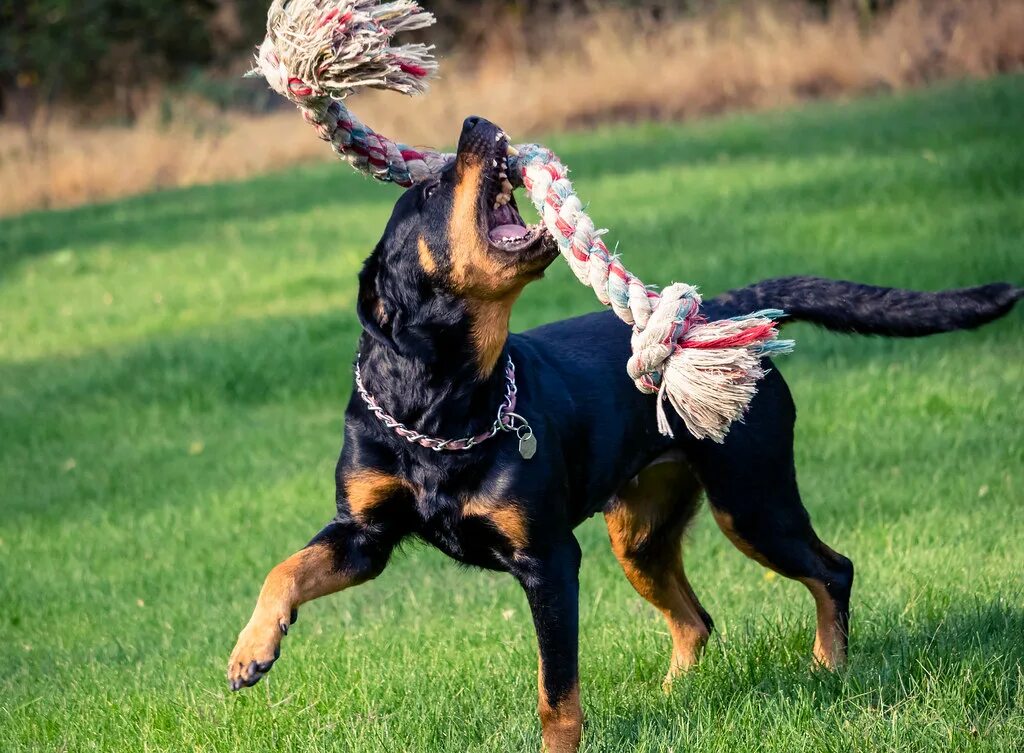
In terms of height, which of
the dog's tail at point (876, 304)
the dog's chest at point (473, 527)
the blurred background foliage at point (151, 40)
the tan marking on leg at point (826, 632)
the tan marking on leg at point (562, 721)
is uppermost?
the dog's tail at point (876, 304)

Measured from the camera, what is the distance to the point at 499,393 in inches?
178

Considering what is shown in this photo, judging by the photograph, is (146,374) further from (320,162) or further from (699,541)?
(320,162)

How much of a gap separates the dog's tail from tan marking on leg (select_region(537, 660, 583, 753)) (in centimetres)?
172

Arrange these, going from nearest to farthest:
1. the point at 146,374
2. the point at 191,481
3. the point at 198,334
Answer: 1. the point at 191,481
2. the point at 146,374
3. the point at 198,334

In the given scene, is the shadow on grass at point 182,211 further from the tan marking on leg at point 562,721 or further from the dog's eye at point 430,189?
the tan marking on leg at point 562,721

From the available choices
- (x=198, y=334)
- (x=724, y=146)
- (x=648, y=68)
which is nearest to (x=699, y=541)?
(x=198, y=334)

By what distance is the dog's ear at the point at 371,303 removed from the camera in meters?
4.59

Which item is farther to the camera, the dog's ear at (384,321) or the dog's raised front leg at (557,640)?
the dog's ear at (384,321)

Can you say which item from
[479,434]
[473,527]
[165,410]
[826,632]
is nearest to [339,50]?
[479,434]

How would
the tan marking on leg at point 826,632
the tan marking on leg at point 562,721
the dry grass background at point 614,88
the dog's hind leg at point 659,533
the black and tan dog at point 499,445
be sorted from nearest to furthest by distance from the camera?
the tan marking on leg at point 562,721 < the black and tan dog at point 499,445 < the tan marking on leg at point 826,632 < the dog's hind leg at point 659,533 < the dry grass background at point 614,88

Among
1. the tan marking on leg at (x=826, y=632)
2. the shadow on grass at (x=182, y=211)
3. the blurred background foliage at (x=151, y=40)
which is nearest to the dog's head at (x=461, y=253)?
the tan marking on leg at (x=826, y=632)

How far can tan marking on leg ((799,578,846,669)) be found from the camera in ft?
15.9

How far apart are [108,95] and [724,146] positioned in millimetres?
19303

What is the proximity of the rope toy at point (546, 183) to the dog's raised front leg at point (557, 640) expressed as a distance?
1.88 feet
